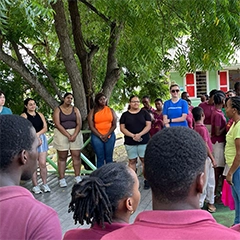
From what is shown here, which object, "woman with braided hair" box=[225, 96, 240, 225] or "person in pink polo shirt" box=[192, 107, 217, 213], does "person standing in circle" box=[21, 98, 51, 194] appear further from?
"woman with braided hair" box=[225, 96, 240, 225]

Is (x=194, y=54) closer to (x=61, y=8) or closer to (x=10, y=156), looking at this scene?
(x=61, y=8)

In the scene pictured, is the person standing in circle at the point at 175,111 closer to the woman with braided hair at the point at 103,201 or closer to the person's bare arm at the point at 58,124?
the person's bare arm at the point at 58,124

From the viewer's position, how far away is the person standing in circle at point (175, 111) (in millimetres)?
5656

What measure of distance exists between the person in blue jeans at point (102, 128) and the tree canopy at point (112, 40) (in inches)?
45.5

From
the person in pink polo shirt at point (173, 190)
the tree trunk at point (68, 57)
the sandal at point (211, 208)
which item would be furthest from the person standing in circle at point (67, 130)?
the person in pink polo shirt at point (173, 190)

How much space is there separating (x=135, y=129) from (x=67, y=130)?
3.88 feet

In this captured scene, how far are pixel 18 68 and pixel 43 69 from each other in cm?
86

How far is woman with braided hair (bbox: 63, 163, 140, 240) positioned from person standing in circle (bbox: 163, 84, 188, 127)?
12.7ft

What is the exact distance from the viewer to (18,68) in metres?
7.15

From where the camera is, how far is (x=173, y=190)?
4.22ft

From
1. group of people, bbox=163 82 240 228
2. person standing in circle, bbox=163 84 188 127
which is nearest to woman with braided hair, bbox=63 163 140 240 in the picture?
group of people, bbox=163 82 240 228

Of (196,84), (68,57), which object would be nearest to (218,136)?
(68,57)

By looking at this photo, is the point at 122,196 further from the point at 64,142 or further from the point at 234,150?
the point at 64,142

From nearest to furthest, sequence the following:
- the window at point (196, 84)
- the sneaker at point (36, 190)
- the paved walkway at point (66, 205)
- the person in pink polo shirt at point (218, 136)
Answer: the paved walkway at point (66, 205)
the person in pink polo shirt at point (218, 136)
the sneaker at point (36, 190)
the window at point (196, 84)
